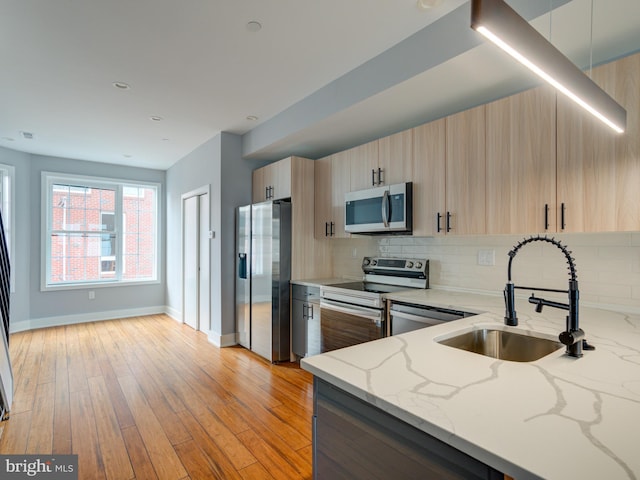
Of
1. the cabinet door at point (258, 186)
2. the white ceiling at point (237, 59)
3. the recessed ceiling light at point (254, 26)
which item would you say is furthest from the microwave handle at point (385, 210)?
the cabinet door at point (258, 186)

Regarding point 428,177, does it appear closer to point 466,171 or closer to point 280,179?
point 466,171

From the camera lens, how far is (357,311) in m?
2.91

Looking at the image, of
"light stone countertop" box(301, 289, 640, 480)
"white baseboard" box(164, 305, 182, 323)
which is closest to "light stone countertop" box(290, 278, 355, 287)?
"light stone countertop" box(301, 289, 640, 480)

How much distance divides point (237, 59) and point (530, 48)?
222 cm

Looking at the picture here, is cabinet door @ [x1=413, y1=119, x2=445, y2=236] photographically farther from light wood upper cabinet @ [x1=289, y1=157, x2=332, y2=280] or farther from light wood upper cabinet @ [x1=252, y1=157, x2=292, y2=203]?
light wood upper cabinet @ [x1=252, y1=157, x2=292, y2=203]

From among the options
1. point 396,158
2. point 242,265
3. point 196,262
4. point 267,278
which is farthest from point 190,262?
point 396,158

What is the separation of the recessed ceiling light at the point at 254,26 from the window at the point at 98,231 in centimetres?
477

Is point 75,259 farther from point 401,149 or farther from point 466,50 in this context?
point 466,50

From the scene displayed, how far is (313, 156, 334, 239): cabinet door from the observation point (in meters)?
3.74

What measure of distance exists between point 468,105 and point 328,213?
1.68 metres

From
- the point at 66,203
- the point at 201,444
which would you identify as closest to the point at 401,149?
the point at 201,444

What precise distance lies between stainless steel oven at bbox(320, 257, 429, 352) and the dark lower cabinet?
5.42ft

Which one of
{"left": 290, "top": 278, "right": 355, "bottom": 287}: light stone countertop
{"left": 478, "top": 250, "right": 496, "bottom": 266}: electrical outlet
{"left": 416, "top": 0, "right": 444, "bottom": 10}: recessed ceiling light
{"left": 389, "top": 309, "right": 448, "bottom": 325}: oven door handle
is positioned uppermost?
{"left": 416, "top": 0, "right": 444, "bottom": 10}: recessed ceiling light

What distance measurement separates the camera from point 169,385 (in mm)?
3115
